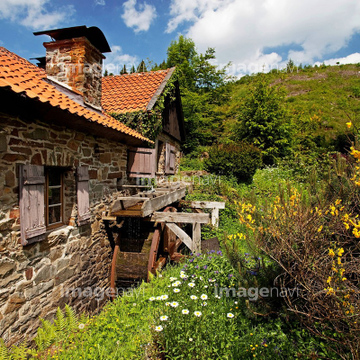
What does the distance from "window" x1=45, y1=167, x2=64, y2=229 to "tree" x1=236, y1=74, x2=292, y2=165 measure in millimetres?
11092

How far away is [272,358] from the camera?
2148 mm

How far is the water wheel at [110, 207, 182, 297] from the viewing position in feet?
17.7

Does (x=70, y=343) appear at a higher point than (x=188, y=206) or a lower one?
lower

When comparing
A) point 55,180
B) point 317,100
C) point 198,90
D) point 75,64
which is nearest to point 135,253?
point 55,180

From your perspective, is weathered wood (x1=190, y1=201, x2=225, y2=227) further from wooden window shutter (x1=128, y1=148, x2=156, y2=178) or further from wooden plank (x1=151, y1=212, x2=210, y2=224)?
wooden plank (x1=151, y1=212, x2=210, y2=224)

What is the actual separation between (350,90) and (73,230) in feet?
99.3

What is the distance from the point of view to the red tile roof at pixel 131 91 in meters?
7.54

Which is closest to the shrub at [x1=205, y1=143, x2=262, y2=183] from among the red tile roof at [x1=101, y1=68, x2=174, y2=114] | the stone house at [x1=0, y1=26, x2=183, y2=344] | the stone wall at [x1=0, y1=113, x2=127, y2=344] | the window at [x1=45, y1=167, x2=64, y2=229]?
the red tile roof at [x1=101, y1=68, x2=174, y2=114]

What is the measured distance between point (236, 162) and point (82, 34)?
7434mm

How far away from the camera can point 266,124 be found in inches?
513

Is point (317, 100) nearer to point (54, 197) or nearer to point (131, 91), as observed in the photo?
point (131, 91)

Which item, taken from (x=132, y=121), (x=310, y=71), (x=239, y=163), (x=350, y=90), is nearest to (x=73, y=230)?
(x=132, y=121)

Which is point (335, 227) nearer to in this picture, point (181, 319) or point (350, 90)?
point (181, 319)

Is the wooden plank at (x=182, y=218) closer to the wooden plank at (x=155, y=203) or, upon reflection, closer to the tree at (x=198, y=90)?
the wooden plank at (x=155, y=203)
